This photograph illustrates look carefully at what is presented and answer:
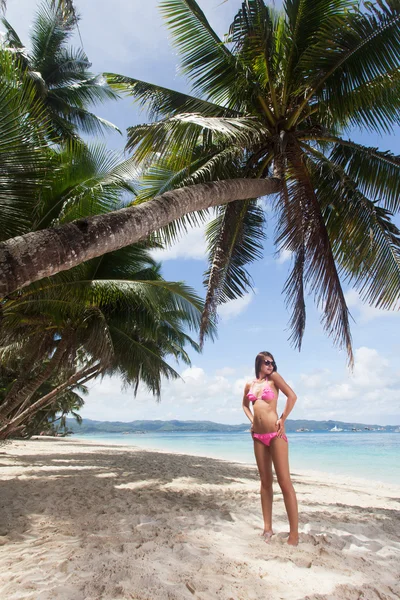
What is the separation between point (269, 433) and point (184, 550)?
3.80ft

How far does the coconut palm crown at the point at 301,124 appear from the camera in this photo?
215 inches

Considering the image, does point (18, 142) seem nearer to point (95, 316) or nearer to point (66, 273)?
point (66, 273)

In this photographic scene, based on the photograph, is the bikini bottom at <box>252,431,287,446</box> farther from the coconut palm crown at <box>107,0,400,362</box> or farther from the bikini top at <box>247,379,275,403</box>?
the coconut palm crown at <box>107,0,400,362</box>

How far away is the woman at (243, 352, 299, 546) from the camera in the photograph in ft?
11.4

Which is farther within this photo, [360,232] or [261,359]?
[360,232]

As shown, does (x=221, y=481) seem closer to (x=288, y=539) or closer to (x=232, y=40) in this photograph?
(x=288, y=539)

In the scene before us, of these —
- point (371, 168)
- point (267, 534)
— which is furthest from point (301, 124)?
point (267, 534)

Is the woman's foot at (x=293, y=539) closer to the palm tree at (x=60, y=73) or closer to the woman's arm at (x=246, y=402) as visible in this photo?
the woman's arm at (x=246, y=402)

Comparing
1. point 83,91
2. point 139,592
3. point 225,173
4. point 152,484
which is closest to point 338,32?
point 225,173

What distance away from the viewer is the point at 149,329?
11195mm

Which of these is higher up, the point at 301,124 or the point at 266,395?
the point at 301,124

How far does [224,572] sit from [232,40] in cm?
650

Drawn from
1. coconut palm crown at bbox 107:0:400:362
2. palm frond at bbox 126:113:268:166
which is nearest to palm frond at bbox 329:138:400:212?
coconut palm crown at bbox 107:0:400:362

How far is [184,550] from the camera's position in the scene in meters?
3.28
